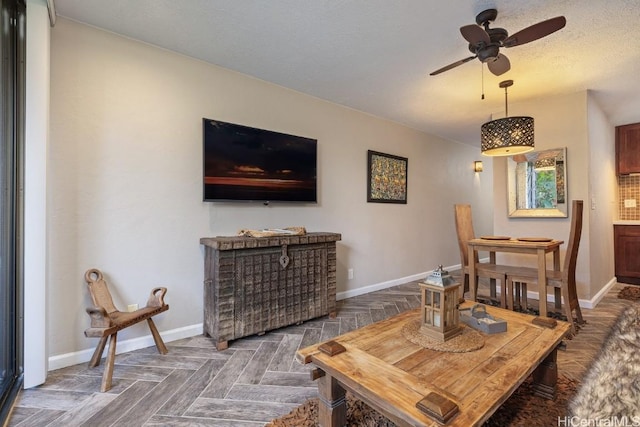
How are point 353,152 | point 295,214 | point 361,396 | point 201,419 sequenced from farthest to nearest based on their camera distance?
point 353,152
point 295,214
point 201,419
point 361,396

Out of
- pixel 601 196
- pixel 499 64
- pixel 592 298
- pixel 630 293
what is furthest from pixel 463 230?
pixel 630 293

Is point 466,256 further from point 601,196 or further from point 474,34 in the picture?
point 474,34

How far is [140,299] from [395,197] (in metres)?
3.40

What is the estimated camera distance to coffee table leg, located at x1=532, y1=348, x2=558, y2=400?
1.60 metres

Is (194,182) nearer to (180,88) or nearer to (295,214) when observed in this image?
(180,88)

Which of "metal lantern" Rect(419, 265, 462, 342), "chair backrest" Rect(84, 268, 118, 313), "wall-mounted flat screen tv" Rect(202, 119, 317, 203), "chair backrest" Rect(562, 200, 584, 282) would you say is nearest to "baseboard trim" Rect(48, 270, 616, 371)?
"chair backrest" Rect(84, 268, 118, 313)

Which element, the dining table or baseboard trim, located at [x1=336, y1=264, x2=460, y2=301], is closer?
the dining table

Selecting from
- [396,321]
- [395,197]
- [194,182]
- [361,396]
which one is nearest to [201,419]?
[361,396]

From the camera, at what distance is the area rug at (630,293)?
11.9ft

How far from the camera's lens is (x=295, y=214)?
326cm

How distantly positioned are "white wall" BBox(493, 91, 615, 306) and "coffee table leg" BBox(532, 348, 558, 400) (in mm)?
2413

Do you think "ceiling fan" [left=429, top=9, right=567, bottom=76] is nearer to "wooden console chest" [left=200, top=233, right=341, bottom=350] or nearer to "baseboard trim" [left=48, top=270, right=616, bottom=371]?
"wooden console chest" [left=200, top=233, right=341, bottom=350]

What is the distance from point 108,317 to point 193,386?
706 millimetres

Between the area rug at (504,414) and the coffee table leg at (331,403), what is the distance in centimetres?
16
